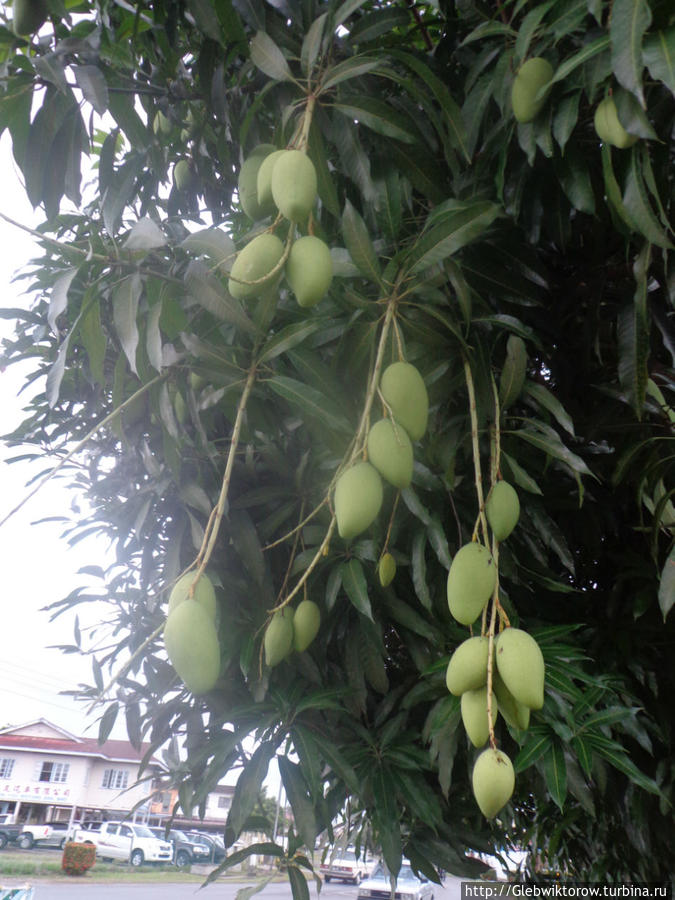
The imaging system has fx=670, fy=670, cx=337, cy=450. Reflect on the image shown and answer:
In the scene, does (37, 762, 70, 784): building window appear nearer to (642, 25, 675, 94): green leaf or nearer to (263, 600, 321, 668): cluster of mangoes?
(263, 600, 321, 668): cluster of mangoes

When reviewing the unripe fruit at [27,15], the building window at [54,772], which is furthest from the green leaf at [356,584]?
the building window at [54,772]

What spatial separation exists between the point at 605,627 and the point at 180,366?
3.05ft

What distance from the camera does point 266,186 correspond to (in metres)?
0.53

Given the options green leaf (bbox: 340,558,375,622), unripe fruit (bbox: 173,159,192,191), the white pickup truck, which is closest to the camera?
green leaf (bbox: 340,558,375,622)

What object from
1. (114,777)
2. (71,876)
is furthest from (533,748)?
(114,777)

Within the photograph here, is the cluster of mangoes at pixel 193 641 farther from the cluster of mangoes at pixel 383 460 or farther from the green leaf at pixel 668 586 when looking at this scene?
the green leaf at pixel 668 586

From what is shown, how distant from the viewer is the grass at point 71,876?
7.96 metres

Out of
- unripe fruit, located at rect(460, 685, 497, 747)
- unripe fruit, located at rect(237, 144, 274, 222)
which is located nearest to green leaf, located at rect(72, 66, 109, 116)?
unripe fruit, located at rect(237, 144, 274, 222)

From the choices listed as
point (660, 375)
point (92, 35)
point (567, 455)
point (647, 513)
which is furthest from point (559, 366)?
point (92, 35)

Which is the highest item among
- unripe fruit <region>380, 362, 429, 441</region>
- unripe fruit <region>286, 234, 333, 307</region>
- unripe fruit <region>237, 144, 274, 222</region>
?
unripe fruit <region>237, 144, 274, 222</region>

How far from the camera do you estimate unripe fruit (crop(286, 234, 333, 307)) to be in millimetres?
447

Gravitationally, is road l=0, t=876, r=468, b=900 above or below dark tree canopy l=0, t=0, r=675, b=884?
below

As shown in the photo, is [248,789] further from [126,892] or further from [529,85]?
[126,892]

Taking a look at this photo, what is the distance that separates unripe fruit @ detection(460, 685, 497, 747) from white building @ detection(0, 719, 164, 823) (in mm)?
10017
